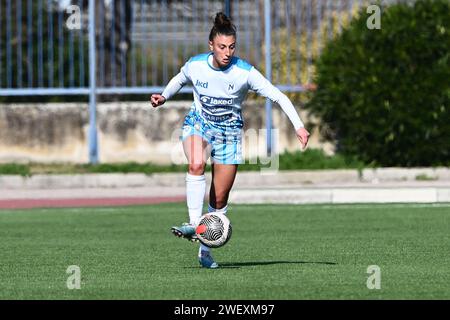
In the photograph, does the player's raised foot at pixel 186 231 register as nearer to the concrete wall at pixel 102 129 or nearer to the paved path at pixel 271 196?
the paved path at pixel 271 196

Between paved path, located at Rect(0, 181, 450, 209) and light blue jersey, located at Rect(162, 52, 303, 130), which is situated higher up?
light blue jersey, located at Rect(162, 52, 303, 130)

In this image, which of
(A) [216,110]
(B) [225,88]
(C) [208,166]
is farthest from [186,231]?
(C) [208,166]

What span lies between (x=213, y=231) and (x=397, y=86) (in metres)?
11.2

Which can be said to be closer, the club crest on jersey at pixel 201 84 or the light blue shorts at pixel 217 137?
the club crest on jersey at pixel 201 84

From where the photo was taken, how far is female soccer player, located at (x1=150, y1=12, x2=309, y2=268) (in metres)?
10.8

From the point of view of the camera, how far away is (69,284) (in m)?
9.70

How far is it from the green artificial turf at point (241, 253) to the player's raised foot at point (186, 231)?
0.27m

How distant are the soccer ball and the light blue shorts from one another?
23.6 inches

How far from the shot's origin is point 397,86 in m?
21.4

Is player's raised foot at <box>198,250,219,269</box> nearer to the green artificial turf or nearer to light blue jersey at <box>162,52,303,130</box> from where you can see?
the green artificial turf

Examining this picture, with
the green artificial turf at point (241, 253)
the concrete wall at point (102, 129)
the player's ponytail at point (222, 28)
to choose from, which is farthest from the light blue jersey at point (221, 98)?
the concrete wall at point (102, 129)

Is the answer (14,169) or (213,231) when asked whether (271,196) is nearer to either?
(14,169)

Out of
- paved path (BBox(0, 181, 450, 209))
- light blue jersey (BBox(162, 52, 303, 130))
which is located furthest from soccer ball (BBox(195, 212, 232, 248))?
paved path (BBox(0, 181, 450, 209))

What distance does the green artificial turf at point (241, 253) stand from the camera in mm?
9312
